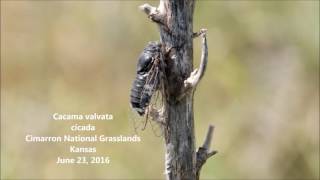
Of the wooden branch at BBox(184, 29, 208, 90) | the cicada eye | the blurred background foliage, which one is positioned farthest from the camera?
the blurred background foliage

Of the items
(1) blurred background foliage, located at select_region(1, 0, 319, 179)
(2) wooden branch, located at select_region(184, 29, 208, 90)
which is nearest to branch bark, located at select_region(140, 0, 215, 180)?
(2) wooden branch, located at select_region(184, 29, 208, 90)

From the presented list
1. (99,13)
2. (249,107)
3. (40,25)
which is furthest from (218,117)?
(40,25)

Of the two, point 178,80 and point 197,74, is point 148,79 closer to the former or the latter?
point 178,80

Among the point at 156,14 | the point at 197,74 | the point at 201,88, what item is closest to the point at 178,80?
the point at 197,74

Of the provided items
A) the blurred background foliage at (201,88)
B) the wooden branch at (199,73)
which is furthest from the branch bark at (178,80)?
the blurred background foliage at (201,88)

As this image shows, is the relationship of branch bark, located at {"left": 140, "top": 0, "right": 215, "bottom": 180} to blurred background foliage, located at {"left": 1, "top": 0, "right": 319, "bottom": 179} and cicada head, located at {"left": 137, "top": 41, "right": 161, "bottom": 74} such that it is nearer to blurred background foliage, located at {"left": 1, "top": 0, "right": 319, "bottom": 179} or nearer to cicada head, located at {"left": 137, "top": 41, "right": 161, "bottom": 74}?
cicada head, located at {"left": 137, "top": 41, "right": 161, "bottom": 74}

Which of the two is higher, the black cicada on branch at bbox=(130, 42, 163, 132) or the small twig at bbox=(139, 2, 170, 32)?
the small twig at bbox=(139, 2, 170, 32)

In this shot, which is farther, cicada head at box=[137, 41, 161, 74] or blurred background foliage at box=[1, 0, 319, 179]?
blurred background foliage at box=[1, 0, 319, 179]
